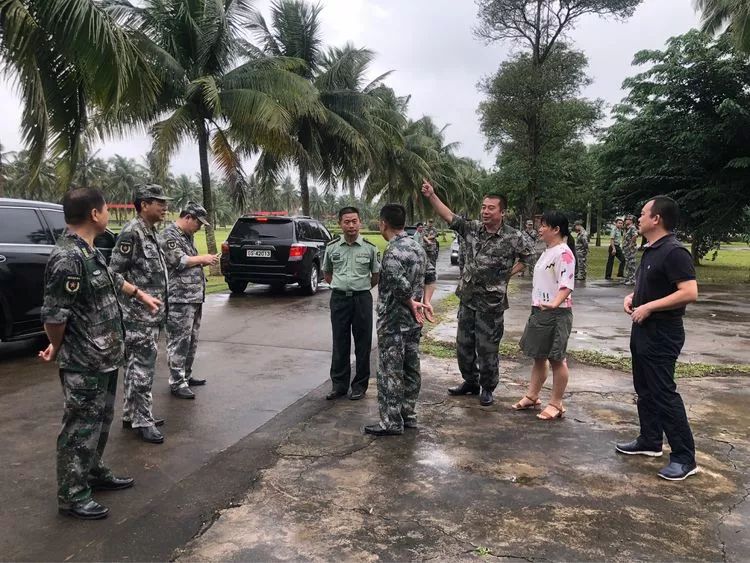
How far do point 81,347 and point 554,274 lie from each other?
3361 millimetres

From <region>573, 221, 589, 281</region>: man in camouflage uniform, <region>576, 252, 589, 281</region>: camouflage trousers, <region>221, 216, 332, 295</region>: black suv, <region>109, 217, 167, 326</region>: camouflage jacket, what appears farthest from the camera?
<region>576, 252, 589, 281</region>: camouflage trousers

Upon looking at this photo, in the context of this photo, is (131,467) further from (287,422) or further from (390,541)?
(390,541)

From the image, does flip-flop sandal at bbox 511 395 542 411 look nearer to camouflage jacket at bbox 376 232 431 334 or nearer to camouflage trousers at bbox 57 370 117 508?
camouflage jacket at bbox 376 232 431 334

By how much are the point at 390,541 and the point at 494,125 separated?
73.1 ft

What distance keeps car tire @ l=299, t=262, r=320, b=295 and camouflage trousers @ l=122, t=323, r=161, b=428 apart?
25.0ft

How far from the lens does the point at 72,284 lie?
2.83 metres

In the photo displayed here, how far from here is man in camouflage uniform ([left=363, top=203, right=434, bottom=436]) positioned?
4176 millimetres

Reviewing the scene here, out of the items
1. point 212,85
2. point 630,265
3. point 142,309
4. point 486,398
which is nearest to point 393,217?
point 486,398

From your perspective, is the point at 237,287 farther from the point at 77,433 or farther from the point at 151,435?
the point at 77,433

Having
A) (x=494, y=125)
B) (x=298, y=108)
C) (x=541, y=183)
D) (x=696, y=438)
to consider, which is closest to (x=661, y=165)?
(x=541, y=183)

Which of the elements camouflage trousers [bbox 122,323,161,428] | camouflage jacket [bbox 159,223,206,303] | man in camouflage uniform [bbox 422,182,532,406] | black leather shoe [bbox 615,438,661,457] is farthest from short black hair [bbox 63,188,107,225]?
black leather shoe [bbox 615,438,661,457]

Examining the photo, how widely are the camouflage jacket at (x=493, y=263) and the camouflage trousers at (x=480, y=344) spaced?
9 cm

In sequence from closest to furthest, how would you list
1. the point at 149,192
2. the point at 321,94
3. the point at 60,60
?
the point at 149,192 → the point at 60,60 → the point at 321,94

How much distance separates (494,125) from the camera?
2309 centimetres
